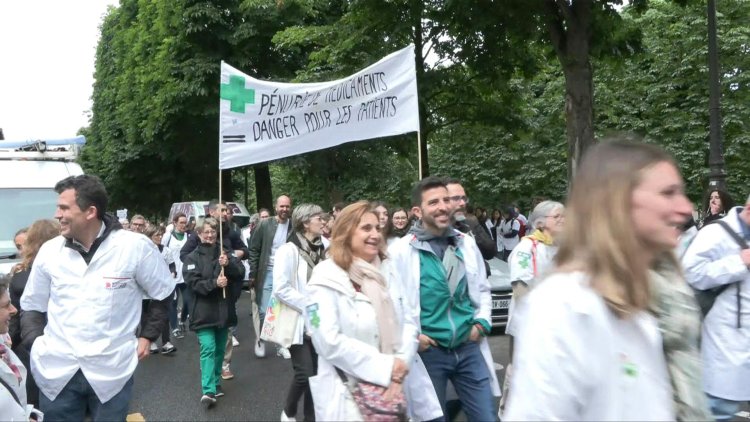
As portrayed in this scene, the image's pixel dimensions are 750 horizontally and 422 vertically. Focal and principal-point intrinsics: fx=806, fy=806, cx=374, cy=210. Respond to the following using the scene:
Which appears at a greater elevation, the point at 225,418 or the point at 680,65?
the point at 680,65

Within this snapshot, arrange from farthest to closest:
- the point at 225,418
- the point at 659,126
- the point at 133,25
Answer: the point at 133,25 → the point at 659,126 → the point at 225,418

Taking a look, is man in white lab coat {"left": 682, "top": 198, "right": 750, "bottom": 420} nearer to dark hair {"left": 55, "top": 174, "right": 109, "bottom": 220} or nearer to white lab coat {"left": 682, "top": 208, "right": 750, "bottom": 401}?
white lab coat {"left": 682, "top": 208, "right": 750, "bottom": 401}

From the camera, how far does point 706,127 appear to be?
28.6m

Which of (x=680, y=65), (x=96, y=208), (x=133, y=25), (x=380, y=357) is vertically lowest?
(x=380, y=357)

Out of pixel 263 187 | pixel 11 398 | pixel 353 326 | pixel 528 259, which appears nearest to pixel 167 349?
pixel 528 259

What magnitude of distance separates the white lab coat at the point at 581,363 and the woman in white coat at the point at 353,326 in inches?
79.2

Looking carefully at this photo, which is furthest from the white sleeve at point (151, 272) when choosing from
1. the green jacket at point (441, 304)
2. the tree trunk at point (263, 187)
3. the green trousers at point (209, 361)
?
the tree trunk at point (263, 187)

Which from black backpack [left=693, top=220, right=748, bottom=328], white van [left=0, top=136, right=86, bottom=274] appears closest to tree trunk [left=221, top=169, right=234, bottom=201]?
white van [left=0, top=136, right=86, bottom=274]

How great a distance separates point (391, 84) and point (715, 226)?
4.18m

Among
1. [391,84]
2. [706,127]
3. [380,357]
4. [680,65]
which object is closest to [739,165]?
[706,127]

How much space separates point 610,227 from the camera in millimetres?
1716

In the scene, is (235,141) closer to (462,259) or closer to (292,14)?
(462,259)

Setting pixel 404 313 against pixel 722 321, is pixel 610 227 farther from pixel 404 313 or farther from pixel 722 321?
pixel 722 321

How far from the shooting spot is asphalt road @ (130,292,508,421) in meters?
7.21
